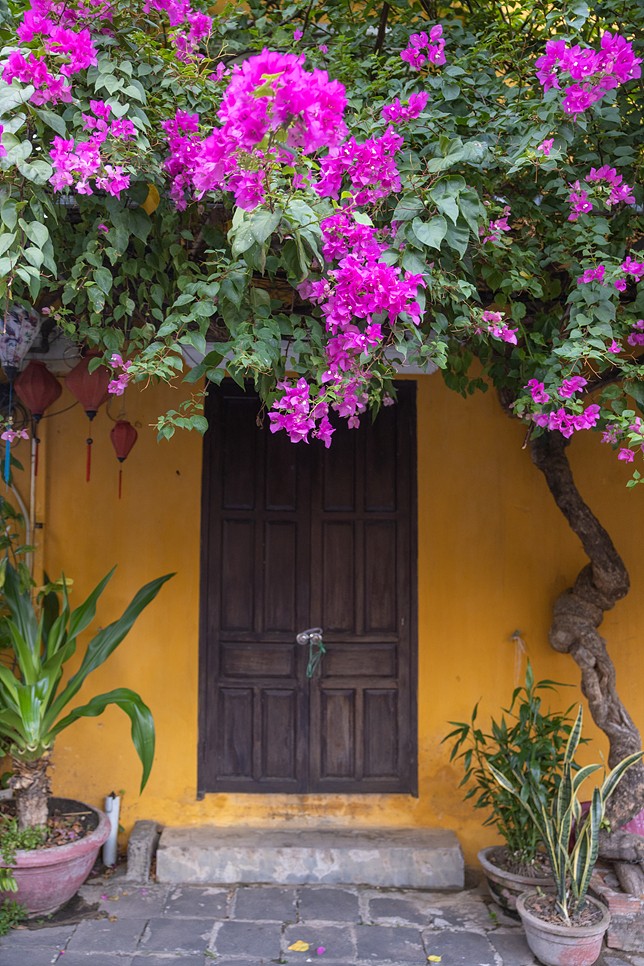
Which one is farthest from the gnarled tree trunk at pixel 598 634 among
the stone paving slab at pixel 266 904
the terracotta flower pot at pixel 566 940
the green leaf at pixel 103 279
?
the green leaf at pixel 103 279

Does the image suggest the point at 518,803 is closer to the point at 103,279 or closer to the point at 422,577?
the point at 422,577

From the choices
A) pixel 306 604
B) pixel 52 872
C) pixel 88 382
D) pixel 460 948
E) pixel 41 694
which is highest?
pixel 88 382

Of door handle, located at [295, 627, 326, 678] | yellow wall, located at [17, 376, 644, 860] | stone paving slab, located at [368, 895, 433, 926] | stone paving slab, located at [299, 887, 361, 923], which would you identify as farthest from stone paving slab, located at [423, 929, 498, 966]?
door handle, located at [295, 627, 326, 678]

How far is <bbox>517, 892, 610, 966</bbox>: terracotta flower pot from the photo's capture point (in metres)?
3.13

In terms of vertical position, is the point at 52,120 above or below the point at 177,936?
above

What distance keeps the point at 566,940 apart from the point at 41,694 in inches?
89.8

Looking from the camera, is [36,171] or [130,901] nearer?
[36,171]

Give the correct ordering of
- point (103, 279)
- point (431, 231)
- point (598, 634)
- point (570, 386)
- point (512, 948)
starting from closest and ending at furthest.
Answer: point (431, 231) < point (103, 279) < point (570, 386) < point (512, 948) < point (598, 634)

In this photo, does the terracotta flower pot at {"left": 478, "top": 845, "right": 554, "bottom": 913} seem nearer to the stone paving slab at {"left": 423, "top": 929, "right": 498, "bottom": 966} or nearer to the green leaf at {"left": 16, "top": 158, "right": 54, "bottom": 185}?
the stone paving slab at {"left": 423, "top": 929, "right": 498, "bottom": 966}

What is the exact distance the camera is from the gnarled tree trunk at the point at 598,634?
355cm

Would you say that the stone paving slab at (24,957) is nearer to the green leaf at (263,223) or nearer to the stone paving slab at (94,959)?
the stone paving slab at (94,959)

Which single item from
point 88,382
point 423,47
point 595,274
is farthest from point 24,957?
point 423,47

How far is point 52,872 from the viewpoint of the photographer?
11.4 feet

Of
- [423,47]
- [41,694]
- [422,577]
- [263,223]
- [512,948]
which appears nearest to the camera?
[263,223]
